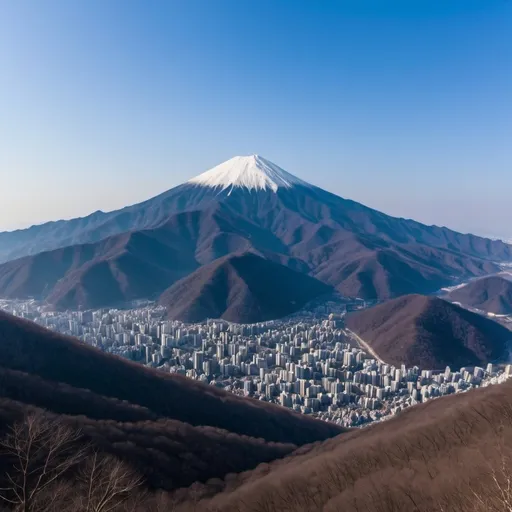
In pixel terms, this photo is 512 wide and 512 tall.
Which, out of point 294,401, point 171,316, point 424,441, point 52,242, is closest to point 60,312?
point 171,316

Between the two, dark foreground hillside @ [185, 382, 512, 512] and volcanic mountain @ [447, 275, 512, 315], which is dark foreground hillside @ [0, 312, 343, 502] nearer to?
dark foreground hillside @ [185, 382, 512, 512]

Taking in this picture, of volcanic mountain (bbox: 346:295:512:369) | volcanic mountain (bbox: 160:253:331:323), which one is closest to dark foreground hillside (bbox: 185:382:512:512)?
volcanic mountain (bbox: 346:295:512:369)

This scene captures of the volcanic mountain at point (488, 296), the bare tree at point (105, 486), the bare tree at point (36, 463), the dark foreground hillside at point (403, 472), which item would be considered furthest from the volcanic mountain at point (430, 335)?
the bare tree at point (36, 463)

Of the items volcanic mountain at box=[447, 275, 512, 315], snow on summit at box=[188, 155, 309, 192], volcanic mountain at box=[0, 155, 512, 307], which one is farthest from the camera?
snow on summit at box=[188, 155, 309, 192]

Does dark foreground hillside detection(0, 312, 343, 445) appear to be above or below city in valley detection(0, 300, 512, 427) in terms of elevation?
above

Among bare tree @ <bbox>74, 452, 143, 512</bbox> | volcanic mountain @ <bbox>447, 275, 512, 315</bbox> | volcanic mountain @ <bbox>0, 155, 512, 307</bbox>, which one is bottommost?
volcanic mountain @ <bbox>447, 275, 512, 315</bbox>

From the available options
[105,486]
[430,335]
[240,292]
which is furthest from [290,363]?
[105,486]

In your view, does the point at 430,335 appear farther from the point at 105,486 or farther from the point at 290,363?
the point at 105,486
